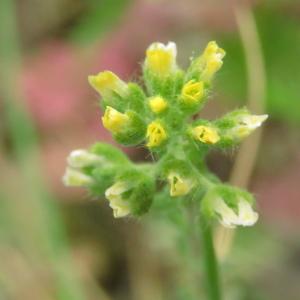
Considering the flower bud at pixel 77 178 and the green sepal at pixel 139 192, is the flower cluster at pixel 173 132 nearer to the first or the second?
the green sepal at pixel 139 192

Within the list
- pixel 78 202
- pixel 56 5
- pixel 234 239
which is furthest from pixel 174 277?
pixel 56 5

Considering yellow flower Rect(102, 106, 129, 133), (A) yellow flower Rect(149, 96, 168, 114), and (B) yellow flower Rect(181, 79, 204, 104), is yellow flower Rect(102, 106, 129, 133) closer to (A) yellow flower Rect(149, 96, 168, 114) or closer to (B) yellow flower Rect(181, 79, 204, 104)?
(A) yellow flower Rect(149, 96, 168, 114)

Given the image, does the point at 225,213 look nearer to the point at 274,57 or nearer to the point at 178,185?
the point at 178,185

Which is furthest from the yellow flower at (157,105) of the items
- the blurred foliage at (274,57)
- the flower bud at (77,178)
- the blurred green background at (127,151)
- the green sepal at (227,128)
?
the blurred foliage at (274,57)

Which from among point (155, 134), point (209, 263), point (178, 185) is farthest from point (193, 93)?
point (209, 263)

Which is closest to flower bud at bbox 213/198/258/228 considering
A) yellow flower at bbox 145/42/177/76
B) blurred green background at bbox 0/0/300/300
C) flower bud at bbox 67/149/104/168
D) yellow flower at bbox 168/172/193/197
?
yellow flower at bbox 168/172/193/197
